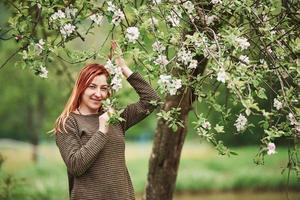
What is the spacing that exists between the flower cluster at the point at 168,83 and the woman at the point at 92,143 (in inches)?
13.3

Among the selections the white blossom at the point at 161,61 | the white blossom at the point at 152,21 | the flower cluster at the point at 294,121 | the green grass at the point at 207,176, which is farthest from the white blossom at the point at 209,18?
the green grass at the point at 207,176

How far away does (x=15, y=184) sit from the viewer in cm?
643

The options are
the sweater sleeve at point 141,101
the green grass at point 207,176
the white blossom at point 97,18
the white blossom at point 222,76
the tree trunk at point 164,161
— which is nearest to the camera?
the white blossom at point 222,76

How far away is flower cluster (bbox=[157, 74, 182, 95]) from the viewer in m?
3.19

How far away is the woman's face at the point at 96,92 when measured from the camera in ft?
12.0

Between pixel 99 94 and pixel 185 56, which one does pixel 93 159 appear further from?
pixel 185 56

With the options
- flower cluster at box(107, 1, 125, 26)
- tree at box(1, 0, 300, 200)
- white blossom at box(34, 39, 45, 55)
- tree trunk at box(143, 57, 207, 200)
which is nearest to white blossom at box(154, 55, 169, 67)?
tree at box(1, 0, 300, 200)

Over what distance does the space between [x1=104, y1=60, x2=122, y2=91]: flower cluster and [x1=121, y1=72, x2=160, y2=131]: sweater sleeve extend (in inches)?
20.2

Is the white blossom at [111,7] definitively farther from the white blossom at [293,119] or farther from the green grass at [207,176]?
the green grass at [207,176]

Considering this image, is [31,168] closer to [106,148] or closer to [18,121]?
[18,121]

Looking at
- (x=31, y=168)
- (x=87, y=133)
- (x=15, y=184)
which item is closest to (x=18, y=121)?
(x=31, y=168)

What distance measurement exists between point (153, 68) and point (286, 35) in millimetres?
819

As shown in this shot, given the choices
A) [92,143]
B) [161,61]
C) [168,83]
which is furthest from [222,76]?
[92,143]

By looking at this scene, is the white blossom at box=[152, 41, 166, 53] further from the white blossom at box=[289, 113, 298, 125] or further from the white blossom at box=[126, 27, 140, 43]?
the white blossom at box=[289, 113, 298, 125]
